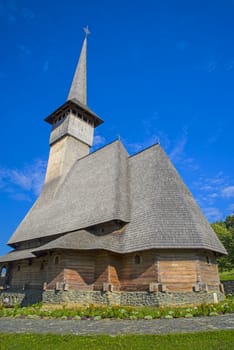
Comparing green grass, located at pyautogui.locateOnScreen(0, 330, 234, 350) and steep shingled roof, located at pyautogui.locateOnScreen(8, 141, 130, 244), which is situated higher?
steep shingled roof, located at pyautogui.locateOnScreen(8, 141, 130, 244)

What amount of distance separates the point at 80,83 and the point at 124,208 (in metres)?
23.4

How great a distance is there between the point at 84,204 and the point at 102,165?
4.33m

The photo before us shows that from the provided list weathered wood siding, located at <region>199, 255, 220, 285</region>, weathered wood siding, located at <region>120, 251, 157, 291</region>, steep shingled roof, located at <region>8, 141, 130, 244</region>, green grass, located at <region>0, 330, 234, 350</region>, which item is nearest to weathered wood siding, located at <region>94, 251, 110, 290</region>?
weathered wood siding, located at <region>120, 251, 157, 291</region>

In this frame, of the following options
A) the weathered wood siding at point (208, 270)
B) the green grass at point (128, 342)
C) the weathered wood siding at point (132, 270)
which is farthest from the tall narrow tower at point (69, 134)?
the green grass at point (128, 342)

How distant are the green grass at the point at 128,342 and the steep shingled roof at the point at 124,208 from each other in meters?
7.95

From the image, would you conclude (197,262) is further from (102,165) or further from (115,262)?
(102,165)

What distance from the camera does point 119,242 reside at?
1678cm

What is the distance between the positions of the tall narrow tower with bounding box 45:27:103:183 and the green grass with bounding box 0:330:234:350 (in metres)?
21.1

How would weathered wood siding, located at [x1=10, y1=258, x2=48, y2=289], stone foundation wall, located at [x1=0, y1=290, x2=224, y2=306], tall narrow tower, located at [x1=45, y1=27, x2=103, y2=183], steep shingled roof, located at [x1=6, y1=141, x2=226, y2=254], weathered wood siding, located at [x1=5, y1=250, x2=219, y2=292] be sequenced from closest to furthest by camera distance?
stone foundation wall, located at [x1=0, y1=290, x2=224, y2=306] < weathered wood siding, located at [x1=5, y1=250, x2=219, y2=292] < steep shingled roof, located at [x1=6, y1=141, x2=226, y2=254] < weathered wood siding, located at [x1=10, y1=258, x2=48, y2=289] < tall narrow tower, located at [x1=45, y1=27, x2=103, y2=183]

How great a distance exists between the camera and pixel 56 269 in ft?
54.2

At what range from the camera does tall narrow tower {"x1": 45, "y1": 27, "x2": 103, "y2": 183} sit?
28594 mm

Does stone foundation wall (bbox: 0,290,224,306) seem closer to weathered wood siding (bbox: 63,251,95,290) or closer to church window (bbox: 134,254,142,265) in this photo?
weathered wood siding (bbox: 63,251,95,290)

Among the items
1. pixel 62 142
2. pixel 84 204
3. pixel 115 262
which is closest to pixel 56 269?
pixel 115 262

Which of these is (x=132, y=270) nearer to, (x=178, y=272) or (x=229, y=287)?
(x=178, y=272)
